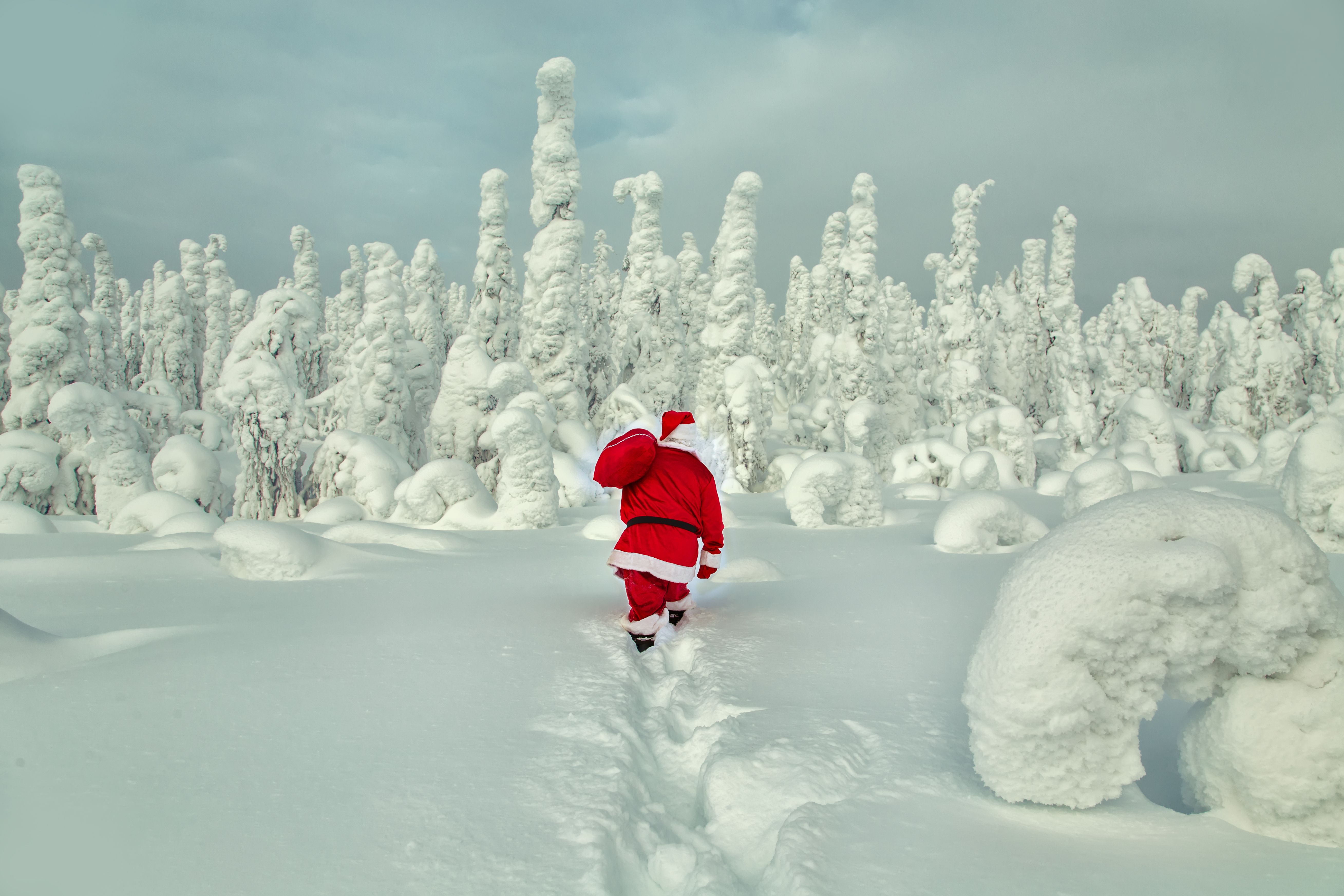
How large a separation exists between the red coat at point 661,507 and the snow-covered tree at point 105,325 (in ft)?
69.0

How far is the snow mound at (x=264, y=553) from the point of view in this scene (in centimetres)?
574

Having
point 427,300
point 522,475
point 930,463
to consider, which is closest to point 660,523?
point 522,475

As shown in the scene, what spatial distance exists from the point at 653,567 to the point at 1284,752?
10.5 ft

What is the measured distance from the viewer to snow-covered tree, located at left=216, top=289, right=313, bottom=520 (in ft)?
49.2

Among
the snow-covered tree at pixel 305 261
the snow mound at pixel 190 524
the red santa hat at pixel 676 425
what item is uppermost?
the snow-covered tree at pixel 305 261

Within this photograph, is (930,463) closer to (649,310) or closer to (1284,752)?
(649,310)

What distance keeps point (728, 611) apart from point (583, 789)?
284cm

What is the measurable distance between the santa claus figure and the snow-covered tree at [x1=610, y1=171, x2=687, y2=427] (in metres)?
18.6

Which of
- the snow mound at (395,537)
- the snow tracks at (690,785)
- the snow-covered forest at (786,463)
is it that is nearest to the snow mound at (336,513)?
the snow-covered forest at (786,463)

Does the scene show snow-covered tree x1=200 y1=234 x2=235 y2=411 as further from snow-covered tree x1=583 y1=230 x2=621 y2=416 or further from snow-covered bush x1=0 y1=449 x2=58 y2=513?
snow-covered bush x1=0 y1=449 x2=58 y2=513

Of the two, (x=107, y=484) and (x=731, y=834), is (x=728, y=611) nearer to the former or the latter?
(x=731, y=834)

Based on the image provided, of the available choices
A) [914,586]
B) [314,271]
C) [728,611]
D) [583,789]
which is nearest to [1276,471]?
[914,586]

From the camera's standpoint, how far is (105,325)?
27.2m

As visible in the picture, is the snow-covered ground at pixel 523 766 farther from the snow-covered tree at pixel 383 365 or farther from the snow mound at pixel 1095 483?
the snow-covered tree at pixel 383 365
